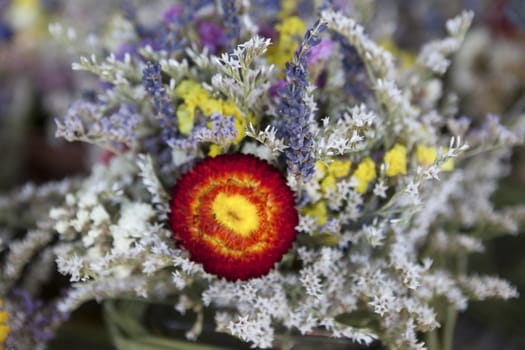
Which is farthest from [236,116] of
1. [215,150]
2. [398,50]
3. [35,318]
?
[398,50]

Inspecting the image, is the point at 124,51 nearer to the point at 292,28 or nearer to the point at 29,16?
the point at 292,28

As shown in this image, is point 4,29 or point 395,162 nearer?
point 395,162

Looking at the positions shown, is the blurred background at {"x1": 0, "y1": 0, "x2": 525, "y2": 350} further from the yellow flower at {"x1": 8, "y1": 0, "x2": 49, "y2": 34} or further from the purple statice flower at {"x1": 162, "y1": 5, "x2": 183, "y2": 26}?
the purple statice flower at {"x1": 162, "y1": 5, "x2": 183, "y2": 26}

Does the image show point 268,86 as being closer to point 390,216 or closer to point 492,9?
point 390,216

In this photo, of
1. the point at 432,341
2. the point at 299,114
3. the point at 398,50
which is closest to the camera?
the point at 299,114

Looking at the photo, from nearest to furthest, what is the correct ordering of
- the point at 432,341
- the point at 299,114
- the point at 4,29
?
the point at 299,114 → the point at 432,341 → the point at 4,29
